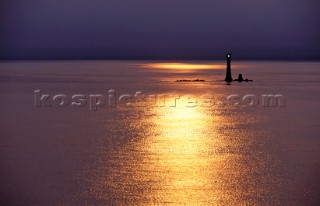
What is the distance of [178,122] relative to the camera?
64.5 feet

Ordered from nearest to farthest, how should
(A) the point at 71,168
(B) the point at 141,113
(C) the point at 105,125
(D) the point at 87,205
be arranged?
(D) the point at 87,205 < (A) the point at 71,168 < (C) the point at 105,125 < (B) the point at 141,113

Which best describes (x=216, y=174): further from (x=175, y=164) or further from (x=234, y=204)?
(x=234, y=204)

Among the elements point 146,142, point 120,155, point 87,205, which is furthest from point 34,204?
point 146,142

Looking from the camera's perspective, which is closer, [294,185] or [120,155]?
[294,185]

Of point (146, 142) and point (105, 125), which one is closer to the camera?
point (146, 142)

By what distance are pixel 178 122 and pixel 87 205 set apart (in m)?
11.5

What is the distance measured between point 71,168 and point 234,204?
3.60 metres

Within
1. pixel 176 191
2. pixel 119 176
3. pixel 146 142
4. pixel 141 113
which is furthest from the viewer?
pixel 141 113

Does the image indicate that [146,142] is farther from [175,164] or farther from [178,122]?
[178,122]

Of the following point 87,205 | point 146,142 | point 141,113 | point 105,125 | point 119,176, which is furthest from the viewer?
point 141,113

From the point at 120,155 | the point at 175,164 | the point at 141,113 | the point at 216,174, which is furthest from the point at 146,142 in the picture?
the point at 141,113

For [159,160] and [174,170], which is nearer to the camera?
[174,170]

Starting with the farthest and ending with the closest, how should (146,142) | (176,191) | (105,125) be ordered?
(105,125), (146,142), (176,191)

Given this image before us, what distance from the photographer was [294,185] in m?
9.52
